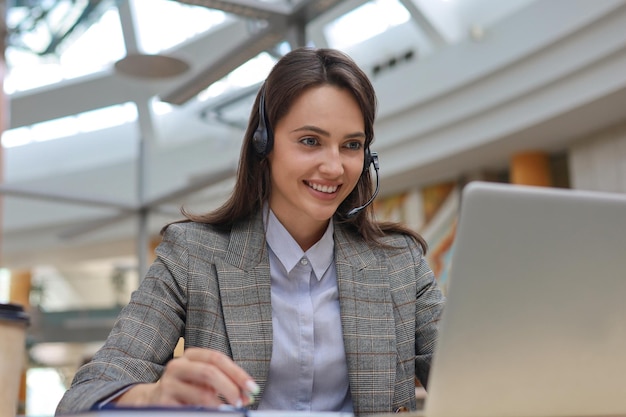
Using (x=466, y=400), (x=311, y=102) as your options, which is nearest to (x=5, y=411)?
(x=311, y=102)

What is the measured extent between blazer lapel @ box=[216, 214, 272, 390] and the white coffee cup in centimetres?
52

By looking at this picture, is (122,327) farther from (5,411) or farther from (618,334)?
(618,334)

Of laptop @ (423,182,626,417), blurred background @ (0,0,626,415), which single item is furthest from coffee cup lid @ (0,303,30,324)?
blurred background @ (0,0,626,415)

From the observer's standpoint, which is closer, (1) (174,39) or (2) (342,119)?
(2) (342,119)

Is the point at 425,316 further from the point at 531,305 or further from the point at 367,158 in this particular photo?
the point at 531,305

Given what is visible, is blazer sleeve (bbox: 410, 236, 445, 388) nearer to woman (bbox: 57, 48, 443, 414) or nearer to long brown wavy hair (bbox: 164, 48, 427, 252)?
woman (bbox: 57, 48, 443, 414)

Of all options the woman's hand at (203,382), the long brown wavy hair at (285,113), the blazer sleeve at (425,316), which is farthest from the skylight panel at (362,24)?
the woman's hand at (203,382)

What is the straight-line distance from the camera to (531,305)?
0.92 meters

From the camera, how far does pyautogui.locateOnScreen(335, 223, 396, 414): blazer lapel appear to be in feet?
4.90

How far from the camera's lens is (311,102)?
1593mm

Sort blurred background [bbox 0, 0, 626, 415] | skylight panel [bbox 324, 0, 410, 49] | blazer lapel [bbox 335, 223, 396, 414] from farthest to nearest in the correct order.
→ skylight panel [bbox 324, 0, 410, 49]
blurred background [bbox 0, 0, 626, 415]
blazer lapel [bbox 335, 223, 396, 414]

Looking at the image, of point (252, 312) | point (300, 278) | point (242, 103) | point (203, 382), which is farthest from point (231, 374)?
point (242, 103)

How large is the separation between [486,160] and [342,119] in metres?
7.70

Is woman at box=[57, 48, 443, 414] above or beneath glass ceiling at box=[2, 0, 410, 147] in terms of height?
beneath
